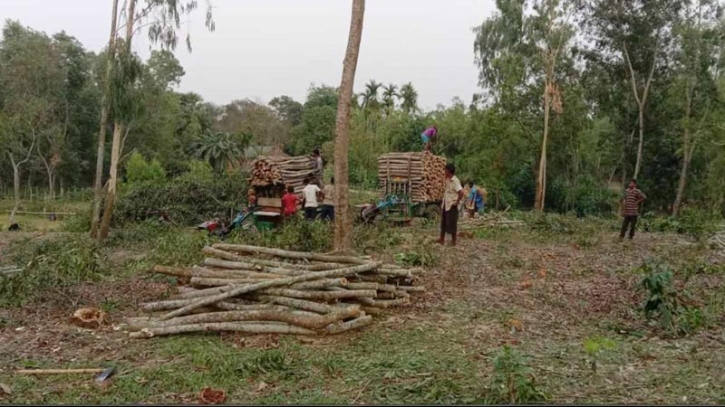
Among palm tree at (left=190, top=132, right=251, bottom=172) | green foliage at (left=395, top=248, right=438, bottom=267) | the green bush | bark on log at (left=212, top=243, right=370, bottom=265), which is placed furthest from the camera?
palm tree at (left=190, top=132, right=251, bottom=172)

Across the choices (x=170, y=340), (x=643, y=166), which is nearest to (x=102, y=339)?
(x=170, y=340)

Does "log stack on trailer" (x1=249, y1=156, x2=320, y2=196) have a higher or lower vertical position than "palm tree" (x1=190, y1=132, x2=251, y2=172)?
lower

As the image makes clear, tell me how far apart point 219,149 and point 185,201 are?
28445 millimetres

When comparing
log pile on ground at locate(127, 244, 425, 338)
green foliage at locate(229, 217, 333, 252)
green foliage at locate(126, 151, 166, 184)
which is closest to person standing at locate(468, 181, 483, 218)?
green foliage at locate(229, 217, 333, 252)

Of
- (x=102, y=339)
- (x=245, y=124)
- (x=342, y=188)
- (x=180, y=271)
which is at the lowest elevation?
(x=102, y=339)

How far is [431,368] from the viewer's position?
15.4ft

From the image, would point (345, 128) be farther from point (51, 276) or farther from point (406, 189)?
point (406, 189)

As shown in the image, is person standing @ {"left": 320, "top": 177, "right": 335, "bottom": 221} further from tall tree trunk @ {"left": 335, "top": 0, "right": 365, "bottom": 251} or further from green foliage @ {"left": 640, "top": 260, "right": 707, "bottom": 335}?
green foliage @ {"left": 640, "top": 260, "right": 707, "bottom": 335}

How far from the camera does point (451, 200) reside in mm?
10992

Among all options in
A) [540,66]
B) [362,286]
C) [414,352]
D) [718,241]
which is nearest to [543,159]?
[540,66]

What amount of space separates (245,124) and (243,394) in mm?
45984

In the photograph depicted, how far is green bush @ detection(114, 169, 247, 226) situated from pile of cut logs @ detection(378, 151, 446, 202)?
462 cm

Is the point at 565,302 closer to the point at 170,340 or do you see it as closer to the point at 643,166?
the point at 170,340

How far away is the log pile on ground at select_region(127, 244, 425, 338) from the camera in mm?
5723
